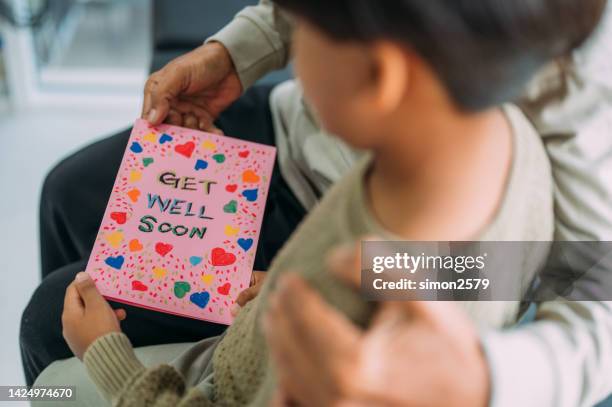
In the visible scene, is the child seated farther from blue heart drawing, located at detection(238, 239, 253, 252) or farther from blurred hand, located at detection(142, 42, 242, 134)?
blurred hand, located at detection(142, 42, 242, 134)

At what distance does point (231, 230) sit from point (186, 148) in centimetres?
15

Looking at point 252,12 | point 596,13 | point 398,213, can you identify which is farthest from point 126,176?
point 596,13

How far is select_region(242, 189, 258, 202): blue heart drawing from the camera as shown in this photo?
2.80 feet

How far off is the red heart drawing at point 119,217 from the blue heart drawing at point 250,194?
6.2 inches

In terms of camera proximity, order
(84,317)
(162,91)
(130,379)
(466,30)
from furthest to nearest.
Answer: (162,91)
(84,317)
(130,379)
(466,30)

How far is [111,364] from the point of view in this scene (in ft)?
2.07

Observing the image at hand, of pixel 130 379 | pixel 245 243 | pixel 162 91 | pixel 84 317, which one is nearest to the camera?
pixel 130 379

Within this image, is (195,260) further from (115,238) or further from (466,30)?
(466,30)

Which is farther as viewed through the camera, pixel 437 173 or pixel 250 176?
pixel 250 176

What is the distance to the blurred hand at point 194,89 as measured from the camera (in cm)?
92

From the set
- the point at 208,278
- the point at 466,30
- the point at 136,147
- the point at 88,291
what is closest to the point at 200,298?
the point at 208,278

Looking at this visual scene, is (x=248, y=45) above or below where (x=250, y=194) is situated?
above

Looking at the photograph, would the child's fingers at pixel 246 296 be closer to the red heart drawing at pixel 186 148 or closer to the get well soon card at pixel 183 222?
the get well soon card at pixel 183 222

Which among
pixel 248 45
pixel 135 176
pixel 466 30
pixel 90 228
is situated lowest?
pixel 90 228
